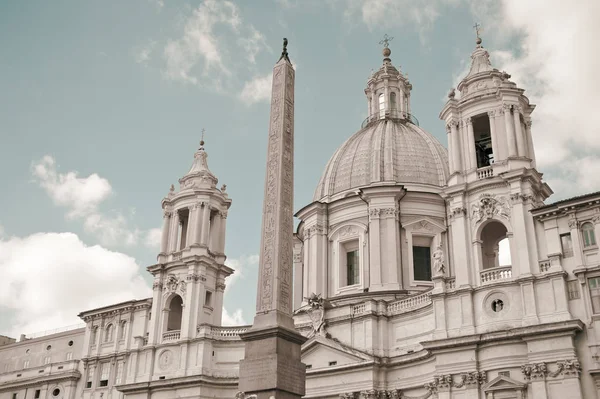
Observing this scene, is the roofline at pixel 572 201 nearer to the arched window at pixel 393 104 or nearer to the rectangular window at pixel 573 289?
the rectangular window at pixel 573 289

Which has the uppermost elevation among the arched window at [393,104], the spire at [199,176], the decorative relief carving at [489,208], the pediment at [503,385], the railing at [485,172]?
the arched window at [393,104]

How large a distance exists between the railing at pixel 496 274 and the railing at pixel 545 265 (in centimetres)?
158

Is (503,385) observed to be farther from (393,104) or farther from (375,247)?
(393,104)

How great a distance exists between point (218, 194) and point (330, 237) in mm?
8365

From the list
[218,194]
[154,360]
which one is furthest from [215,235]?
[154,360]

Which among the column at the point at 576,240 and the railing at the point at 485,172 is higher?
the railing at the point at 485,172

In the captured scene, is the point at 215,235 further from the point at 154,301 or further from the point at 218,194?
the point at 154,301

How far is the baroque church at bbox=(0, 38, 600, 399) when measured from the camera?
30078 millimetres

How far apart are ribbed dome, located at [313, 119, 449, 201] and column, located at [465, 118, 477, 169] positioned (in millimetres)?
7853

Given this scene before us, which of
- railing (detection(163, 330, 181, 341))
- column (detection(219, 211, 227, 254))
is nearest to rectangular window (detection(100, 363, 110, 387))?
railing (detection(163, 330, 181, 341))

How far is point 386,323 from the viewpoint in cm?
3641

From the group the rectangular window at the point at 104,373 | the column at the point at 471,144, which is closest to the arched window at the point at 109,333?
the rectangular window at the point at 104,373

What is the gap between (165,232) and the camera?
46188mm

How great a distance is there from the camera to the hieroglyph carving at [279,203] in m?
18.1
